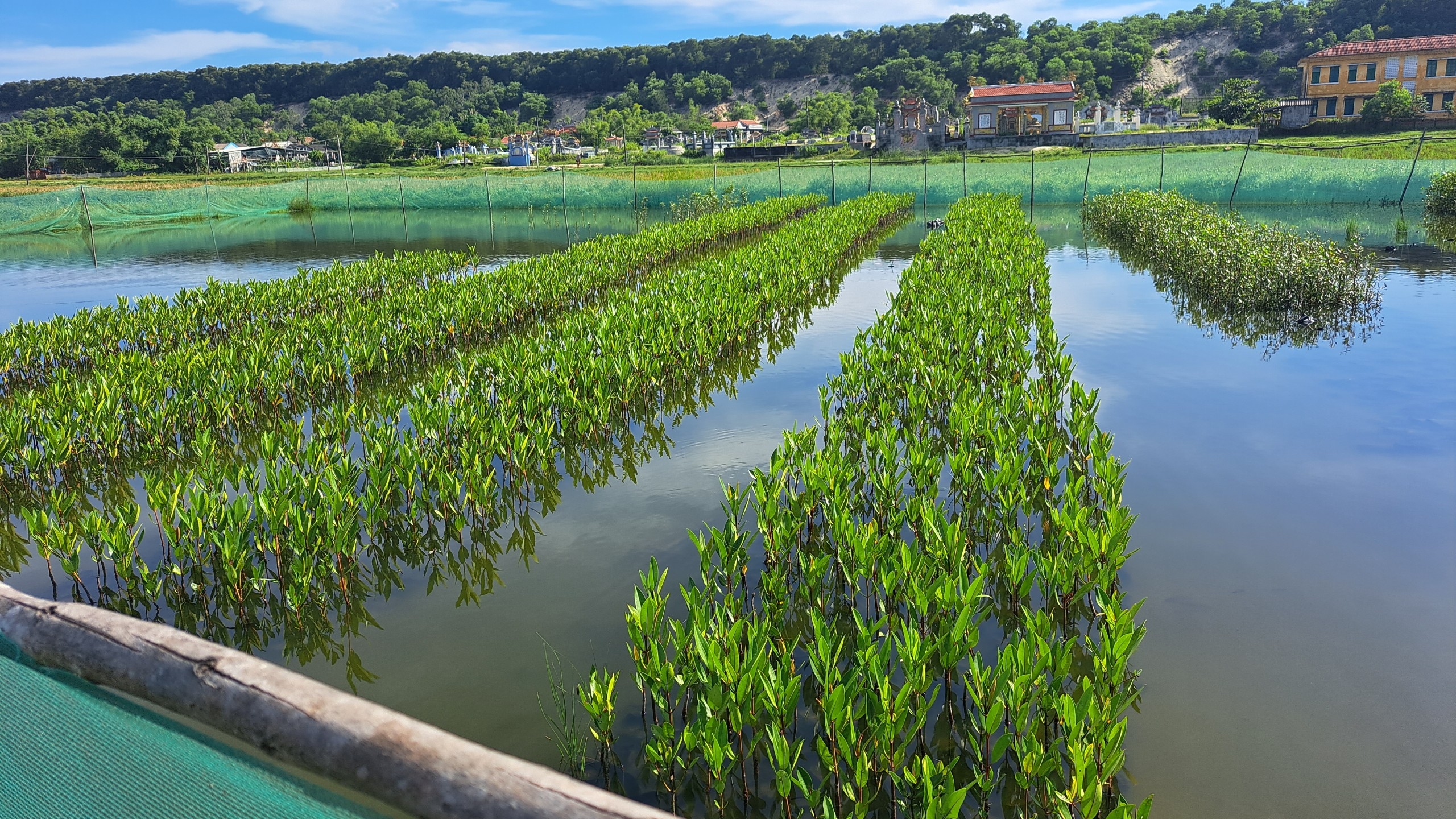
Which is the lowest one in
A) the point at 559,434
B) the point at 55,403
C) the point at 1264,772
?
the point at 1264,772

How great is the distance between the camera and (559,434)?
6.88 m

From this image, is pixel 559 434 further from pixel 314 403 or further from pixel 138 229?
pixel 138 229

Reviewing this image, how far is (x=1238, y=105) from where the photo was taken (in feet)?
182

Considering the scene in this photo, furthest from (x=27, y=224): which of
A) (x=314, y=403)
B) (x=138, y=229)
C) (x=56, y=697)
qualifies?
(x=56, y=697)

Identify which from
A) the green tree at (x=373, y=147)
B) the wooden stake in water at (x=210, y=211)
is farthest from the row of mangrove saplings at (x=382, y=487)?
the green tree at (x=373, y=147)

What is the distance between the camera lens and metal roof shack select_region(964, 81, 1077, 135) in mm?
56344

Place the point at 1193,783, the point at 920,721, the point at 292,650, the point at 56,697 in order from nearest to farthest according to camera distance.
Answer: the point at 56,697, the point at 920,721, the point at 1193,783, the point at 292,650

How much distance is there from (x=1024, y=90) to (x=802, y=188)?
36979mm

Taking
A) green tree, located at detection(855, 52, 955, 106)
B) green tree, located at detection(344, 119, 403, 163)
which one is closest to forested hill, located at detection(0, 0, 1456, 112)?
green tree, located at detection(855, 52, 955, 106)

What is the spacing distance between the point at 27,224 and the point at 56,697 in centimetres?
3204

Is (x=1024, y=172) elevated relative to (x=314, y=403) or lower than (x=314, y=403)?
elevated

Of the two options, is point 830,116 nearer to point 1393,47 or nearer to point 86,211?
point 1393,47

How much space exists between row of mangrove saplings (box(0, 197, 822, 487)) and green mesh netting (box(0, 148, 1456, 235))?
51.5ft

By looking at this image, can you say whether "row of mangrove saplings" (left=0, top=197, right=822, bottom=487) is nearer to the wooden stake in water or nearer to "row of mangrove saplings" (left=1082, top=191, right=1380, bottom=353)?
"row of mangrove saplings" (left=1082, top=191, right=1380, bottom=353)
